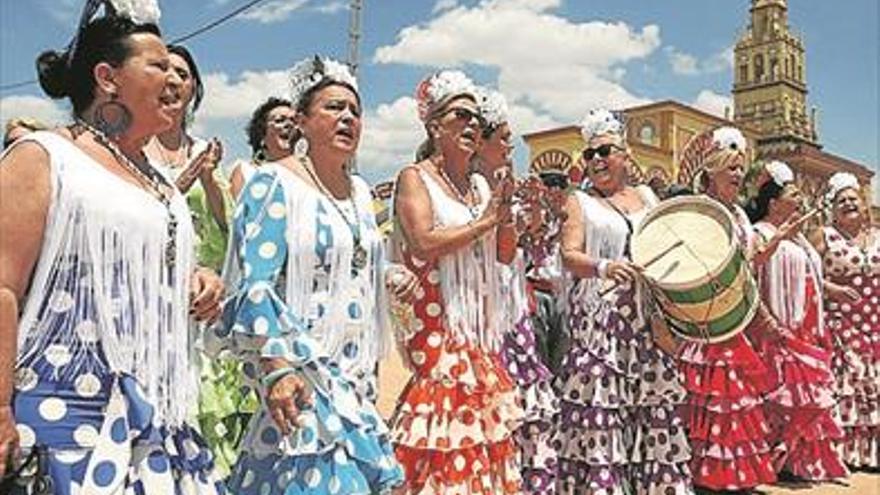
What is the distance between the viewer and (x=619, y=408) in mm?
5133

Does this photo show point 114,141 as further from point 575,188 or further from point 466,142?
point 575,188

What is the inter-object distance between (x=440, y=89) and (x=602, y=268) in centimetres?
129

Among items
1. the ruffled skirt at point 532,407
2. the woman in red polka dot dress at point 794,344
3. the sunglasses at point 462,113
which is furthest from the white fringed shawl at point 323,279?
the woman in red polka dot dress at point 794,344

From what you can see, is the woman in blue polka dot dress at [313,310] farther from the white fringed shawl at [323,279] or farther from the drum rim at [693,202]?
the drum rim at [693,202]

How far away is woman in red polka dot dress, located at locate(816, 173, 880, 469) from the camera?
736 centimetres

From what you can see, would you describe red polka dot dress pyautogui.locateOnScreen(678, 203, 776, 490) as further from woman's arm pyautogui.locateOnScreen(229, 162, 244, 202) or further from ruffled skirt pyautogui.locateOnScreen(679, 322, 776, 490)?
woman's arm pyautogui.locateOnScreen(229, 162, 244, 202)

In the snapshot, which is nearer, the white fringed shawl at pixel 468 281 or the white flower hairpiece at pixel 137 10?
the white flower hairpiece at pixel 137 10

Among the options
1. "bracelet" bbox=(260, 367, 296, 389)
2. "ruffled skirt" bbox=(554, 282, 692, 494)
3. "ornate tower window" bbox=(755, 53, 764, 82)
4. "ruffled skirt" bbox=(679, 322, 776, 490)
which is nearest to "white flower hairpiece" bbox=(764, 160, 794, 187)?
"ruffled skirt" bbox=(679, 322, 776, 490)

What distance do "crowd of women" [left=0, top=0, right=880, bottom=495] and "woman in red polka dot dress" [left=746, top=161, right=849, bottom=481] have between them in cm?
2

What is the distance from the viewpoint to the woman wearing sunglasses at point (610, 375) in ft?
16.6

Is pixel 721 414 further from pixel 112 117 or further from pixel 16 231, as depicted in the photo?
pixel 16 231

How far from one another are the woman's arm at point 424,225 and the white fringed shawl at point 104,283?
1.39m

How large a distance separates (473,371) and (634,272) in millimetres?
1345

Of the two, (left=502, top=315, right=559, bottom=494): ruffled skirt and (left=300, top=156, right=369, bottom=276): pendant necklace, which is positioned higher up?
(left=300, top=156, right=369, bottom=276): pendant necklace
